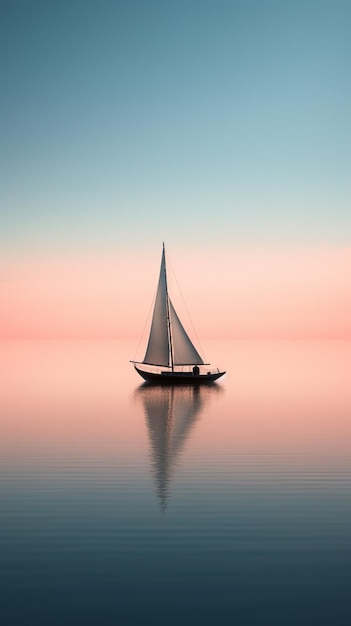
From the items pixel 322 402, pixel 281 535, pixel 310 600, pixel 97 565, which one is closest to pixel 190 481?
pixel 281 535

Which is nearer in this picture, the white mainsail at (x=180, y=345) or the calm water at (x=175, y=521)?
the calm water at (x=175, y=521)

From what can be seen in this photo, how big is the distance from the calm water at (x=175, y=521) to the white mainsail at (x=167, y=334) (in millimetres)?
39232

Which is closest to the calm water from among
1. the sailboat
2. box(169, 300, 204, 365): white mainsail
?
the sailboat

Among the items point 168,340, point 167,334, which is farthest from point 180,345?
point 167,334

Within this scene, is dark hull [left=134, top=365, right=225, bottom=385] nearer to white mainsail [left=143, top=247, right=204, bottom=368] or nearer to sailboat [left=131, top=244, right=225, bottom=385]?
sailboat [left=131, top=244, right=225, bottom=385]

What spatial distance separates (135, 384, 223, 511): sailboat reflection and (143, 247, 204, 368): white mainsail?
19.1 feet

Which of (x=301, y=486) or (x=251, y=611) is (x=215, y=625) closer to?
(x=251, y=611)

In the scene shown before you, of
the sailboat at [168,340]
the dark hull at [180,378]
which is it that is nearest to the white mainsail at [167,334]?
the sailboat at [168,340]

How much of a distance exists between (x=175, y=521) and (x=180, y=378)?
7887 cm

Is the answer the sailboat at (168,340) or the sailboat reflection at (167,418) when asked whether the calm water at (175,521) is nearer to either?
the sailboat reflection at (167,418)

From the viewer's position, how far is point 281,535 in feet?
93.5

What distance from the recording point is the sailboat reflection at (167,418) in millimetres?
43406

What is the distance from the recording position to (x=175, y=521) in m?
30.5

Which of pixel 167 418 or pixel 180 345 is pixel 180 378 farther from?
pixel 167 418
